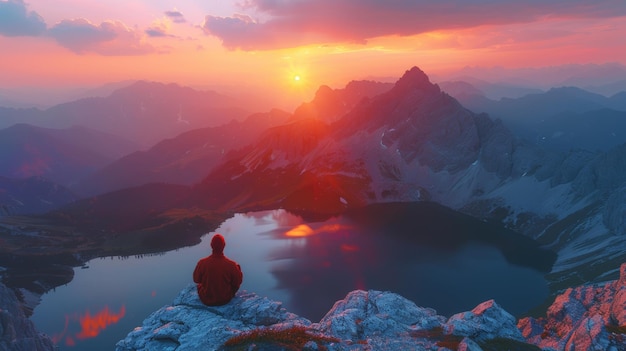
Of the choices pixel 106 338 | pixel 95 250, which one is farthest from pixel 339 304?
pixel 95 250

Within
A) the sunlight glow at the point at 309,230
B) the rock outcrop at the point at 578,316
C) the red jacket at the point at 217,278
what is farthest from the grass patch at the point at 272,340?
the sunlight glow at the point at 309,230

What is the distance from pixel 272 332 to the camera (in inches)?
1105

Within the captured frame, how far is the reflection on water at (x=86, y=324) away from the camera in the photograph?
326 ft

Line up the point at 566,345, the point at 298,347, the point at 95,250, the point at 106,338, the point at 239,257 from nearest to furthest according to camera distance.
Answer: the point at 298,347 < the point at 566,345 < the point at 106,338 < the point at 239,257 < the point at 95,250

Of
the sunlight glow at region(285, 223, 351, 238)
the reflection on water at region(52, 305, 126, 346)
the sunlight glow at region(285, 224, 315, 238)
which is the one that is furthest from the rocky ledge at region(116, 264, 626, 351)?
the sunlight glow at region(285, 223, 351, 238)

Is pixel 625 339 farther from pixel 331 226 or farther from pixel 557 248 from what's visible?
pixel 331 226

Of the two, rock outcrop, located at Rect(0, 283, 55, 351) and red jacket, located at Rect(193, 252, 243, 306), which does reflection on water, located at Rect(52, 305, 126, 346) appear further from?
red jacket, located at Rect(193, 252, 243, 306)

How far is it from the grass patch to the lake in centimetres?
7171

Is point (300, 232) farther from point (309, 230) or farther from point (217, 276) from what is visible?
point (217, 276)

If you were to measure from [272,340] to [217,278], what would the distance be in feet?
23.3

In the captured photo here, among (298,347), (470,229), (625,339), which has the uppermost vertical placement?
(298,347)

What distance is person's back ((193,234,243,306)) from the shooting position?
30.4 metres

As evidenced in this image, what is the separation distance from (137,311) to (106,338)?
11995mm

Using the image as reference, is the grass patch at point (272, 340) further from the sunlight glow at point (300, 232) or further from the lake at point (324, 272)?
the sunlight glow at point (300, 232)
